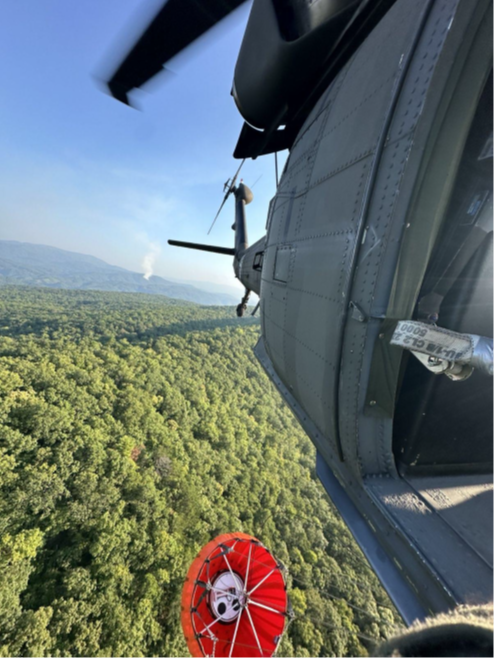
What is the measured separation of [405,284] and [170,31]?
3.66 m

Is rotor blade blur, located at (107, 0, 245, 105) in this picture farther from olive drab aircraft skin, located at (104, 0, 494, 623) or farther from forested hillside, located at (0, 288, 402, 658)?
forested hillside, located at (0, 288, 402, 658)

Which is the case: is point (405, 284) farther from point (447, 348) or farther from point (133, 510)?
point (133, 510)

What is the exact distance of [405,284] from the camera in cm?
187

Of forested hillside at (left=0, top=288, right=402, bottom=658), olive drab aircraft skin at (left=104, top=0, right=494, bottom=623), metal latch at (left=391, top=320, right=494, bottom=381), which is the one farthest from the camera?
forested hillside at (left=0, top=288, right=402, bottom=658)

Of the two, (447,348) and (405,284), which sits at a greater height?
(405,284)

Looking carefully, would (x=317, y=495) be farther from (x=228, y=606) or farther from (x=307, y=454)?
(x=228, y=606)

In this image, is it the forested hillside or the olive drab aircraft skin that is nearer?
the olive drab aircraft skin

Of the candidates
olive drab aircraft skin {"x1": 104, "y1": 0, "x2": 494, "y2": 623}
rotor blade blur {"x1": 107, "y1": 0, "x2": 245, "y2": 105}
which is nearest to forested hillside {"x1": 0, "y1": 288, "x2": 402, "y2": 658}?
olive drab aircraft skin {"x1": 104, "y1": 0, "x2": 494, "y2": 623}

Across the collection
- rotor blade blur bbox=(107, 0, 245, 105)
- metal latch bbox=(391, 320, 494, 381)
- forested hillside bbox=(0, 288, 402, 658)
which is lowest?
forested hillside bbox=(0, 288, 402, 658)

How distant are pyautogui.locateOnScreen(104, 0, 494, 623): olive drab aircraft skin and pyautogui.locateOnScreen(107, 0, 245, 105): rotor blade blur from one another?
126 millimetres

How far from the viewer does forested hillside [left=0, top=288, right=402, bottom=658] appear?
17.1 m

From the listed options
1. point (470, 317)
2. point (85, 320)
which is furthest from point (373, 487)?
point (85, 320)

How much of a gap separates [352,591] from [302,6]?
1475 inches

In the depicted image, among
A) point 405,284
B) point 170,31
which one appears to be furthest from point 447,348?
point 170,31
